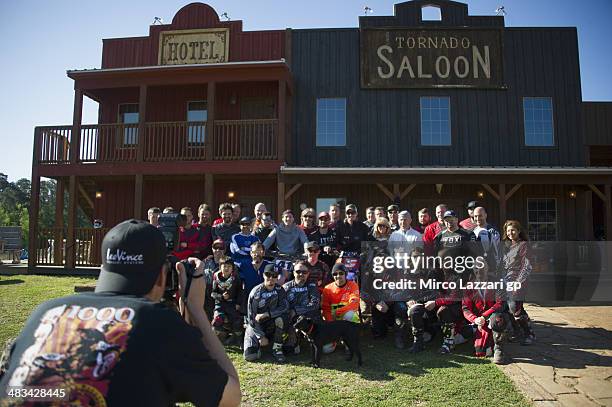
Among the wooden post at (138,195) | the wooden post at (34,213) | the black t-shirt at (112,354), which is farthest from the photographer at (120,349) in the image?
the wooden post at (34,213)

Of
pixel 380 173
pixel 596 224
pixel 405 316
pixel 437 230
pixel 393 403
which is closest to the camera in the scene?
pixel 393 403

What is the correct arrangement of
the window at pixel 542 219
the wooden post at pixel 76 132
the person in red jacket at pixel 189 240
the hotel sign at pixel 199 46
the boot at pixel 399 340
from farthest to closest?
the hotel sign at pixel 199 46
the window at pixel 542 219
the wooden post at pixel 76 132
the person in red jacket at pixel 189 240
the boot at pixel 399 340

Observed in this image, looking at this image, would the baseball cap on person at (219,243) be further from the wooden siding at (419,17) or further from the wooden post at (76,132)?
the wooden siding at (419,17)

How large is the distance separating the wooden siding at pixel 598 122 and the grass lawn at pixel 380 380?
10.9 m

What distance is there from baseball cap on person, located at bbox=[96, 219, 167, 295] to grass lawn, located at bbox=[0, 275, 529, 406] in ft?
8.77

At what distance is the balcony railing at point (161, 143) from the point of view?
1086cm

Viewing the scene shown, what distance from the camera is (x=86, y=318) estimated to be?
116 centimetres

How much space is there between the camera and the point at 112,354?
110 cm

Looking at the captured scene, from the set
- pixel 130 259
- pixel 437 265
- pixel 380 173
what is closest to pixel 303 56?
pixel 380 173

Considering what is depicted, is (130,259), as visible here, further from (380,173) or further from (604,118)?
(604,118)

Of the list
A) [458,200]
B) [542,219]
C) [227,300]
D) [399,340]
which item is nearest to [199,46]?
[458,200]

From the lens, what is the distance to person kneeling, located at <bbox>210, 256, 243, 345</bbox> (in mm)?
5309

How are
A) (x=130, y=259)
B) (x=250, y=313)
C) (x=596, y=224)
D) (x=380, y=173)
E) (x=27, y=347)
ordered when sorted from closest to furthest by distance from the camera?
(x=27, y=347) → (x=130, y=259) → (x=250, y=313) → (x=380, y=173) → (x=596, y=224)

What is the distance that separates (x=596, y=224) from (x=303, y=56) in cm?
1262
